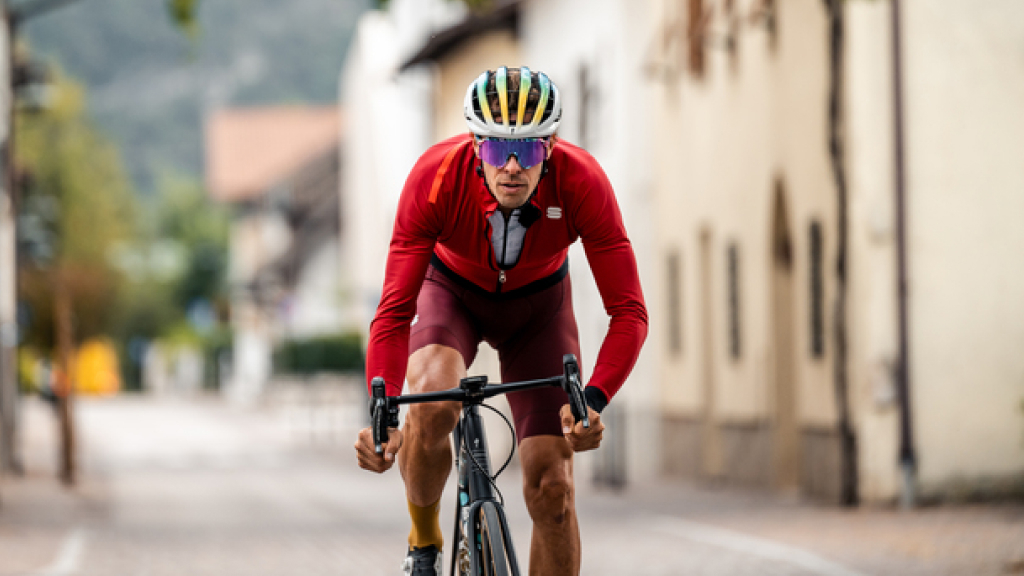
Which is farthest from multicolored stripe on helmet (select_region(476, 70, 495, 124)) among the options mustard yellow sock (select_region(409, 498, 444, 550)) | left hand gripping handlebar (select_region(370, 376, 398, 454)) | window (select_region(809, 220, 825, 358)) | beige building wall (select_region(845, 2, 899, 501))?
window (select_region(809, 220, 825, 358))

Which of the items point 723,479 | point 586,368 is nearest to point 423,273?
point 723,479

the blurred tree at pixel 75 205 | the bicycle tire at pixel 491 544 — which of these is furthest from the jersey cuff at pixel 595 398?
the blurred tree at pixel 75 205

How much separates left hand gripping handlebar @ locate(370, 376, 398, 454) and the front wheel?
438 mm

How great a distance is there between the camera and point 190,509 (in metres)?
20.8

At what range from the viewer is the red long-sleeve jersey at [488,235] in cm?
591

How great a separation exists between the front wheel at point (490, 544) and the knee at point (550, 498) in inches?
13.3

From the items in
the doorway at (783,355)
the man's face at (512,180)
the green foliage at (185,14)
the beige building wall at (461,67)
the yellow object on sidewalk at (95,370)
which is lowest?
the yellow object on sidewalk at (95,370)

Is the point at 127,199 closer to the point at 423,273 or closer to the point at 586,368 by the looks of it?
the point at 586,368

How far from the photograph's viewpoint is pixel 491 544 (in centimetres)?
576

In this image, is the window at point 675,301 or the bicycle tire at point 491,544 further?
the window at point 675,301

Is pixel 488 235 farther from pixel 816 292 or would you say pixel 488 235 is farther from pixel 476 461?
pixel 816 292

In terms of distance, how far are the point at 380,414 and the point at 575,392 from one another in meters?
0.59

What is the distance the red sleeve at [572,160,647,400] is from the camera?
592 cm

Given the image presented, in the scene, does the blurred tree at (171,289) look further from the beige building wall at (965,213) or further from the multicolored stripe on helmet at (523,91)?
the multicolored stripe on helmet at (523,91)
